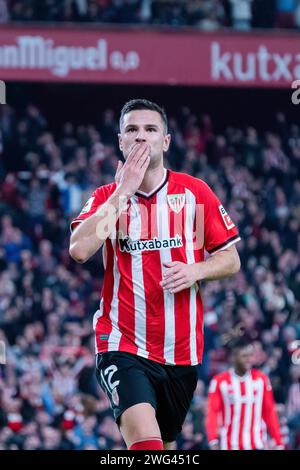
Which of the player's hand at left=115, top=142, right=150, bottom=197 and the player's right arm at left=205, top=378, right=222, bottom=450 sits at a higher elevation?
the player's hand at left=115, top=142, right=150, bottom=197

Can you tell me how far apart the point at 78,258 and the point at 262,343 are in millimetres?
10384

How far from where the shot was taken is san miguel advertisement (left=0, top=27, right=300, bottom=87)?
19.5 m

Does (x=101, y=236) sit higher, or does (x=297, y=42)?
(x=297, y=42)

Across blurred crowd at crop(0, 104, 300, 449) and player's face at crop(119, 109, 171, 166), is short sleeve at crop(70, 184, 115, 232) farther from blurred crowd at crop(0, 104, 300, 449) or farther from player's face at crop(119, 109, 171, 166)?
blurred crowd at crop(0, 104, 300, 449)

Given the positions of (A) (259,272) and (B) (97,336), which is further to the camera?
(A) (259,272)

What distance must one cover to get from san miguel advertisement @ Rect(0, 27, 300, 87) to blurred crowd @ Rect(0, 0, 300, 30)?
0.48 m

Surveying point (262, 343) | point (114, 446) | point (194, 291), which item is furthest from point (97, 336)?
point (262, 343)

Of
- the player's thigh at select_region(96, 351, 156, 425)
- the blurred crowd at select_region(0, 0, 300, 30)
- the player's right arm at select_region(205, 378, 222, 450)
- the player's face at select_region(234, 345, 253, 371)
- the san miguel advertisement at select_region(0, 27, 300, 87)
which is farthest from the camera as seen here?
the blurred crowd at select_region(0, 0, 300, 30)

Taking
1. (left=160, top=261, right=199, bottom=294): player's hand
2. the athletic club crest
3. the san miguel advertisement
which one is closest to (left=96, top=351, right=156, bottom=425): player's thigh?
(left=160, top=261, right=199, bottom=294): player's hand

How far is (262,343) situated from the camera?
54.2 ft

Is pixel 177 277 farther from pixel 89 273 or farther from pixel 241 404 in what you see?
pixel 89 273

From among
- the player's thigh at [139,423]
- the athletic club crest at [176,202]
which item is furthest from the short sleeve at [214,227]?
the player's thigh at [139,423]

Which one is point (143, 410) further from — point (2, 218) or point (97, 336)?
point (2, 218)

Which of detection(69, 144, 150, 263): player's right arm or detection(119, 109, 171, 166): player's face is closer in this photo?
detection(69, 144, 150, 263): player's right arm
